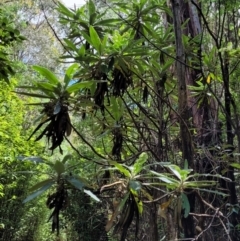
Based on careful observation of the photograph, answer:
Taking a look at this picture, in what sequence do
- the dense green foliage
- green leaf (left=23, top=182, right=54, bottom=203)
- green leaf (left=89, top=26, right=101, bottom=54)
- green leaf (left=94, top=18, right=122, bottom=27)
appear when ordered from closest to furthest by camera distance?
green leaf (left=23, top=182, right=54, bottom=203) < the dense green foliage < green leaf (left=89, top=26, right=101, bottom=54) < green leaf (left=94, top=18, right=122, bottom=27)

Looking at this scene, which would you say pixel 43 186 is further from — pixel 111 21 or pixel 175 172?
pixel 111 21

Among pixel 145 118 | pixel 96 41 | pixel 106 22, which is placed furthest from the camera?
pixel 145 118

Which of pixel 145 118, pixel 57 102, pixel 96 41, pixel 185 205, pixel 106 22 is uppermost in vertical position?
pixel 106 22

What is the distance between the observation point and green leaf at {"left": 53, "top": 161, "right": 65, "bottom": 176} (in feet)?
3.15

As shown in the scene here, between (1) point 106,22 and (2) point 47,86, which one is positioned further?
(1) point 106,22

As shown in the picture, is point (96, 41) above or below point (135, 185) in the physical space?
above

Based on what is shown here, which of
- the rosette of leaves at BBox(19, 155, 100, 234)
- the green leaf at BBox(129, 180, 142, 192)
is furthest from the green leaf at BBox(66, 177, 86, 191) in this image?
the green leaf at BBox(129, 180, 142, 192)

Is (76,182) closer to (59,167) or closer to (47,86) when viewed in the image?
(59,167)

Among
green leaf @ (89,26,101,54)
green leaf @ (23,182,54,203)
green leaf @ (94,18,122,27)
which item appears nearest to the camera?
green leaf @ (23,182,54,203)

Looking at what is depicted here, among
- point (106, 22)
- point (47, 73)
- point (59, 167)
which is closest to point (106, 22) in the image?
point (106, 22)

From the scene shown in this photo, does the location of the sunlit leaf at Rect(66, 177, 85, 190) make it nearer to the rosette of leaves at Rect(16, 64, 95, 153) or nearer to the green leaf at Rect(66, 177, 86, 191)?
the green leaf at Rect(66, 177, 86, 191)

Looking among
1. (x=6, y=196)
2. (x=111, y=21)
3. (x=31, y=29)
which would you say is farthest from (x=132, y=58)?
(x=31, y=29)

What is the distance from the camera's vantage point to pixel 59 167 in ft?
3.18

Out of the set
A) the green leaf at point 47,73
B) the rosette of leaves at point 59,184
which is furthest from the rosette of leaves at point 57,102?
the rosette of leaves at point 59,184
